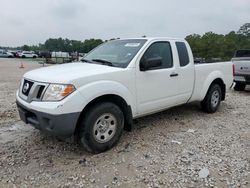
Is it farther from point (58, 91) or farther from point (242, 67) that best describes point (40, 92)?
point (242, 67)

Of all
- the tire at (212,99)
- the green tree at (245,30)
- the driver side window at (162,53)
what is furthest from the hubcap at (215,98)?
the green tree at (245,30)

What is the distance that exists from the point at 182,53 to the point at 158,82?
42.8 inches

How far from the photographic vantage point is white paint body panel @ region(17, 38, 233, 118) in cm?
334

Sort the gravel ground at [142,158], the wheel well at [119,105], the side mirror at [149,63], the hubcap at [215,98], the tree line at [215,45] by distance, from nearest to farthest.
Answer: the gravel ground at [142,158], the wheel well at [119,105], the side mirror at [149,63], the hubcap at [215,98], the tree line at [215,45]

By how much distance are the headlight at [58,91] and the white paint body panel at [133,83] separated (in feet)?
0.18

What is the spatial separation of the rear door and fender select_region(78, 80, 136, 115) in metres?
0.22

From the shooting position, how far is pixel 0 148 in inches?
154

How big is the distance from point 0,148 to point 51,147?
78 centimetres

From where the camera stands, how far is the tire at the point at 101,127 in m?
3.50

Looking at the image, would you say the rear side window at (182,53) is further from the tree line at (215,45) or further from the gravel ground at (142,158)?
the tree line at (215,45)

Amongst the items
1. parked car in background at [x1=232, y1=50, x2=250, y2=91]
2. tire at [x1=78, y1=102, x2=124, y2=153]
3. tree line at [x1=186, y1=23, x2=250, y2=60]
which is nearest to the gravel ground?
tire at [x1=78, y1=102, x2=124, y2=153]

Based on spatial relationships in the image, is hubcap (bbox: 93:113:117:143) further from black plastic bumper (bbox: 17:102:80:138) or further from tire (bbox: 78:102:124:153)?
black plastic bumper (bbox: 17:102:80:138)

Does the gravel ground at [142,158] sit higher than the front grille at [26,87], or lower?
lower

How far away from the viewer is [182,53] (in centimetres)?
511
